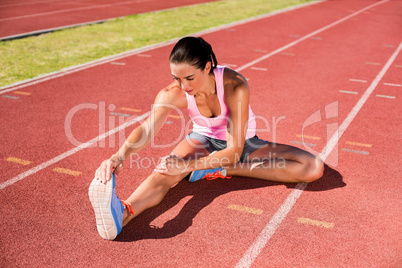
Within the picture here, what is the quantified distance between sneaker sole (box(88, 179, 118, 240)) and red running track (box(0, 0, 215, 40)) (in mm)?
9216

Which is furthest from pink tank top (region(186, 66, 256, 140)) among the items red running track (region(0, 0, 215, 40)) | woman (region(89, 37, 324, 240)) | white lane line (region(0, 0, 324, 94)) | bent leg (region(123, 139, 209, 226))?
red running track (region(0, 0, 215, 40))

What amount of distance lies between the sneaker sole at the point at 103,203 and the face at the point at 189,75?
0.90m

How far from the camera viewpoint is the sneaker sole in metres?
3.13

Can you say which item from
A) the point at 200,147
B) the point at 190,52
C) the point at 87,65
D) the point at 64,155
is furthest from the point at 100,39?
the point at 190,52

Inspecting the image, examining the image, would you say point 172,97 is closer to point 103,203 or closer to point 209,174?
point 209,174

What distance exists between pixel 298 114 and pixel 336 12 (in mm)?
13929

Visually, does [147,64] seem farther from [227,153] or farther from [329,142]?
[227,153]

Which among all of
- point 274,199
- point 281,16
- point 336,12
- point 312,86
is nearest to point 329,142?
point 274,199

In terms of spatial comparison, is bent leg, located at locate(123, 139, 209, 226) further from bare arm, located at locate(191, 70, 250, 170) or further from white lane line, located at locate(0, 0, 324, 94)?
white lane line, located at locate(0, 0, 324, 94)

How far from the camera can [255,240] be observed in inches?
132

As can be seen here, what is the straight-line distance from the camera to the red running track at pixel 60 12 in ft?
41.6

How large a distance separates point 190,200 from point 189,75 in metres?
1.24

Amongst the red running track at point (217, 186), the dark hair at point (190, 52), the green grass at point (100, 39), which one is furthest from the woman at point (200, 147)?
the green grass at point (100, 39)

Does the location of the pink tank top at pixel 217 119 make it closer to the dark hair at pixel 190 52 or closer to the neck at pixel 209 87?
the neck at pixel 209 87
